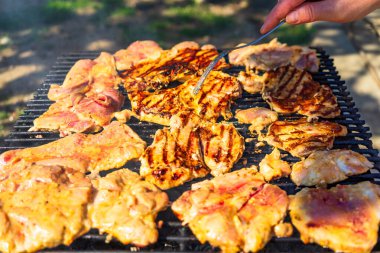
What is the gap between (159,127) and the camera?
4074 millimetres

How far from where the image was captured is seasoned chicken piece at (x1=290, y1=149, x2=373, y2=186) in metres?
3.34

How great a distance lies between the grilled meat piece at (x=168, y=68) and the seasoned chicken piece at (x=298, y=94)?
73 cm

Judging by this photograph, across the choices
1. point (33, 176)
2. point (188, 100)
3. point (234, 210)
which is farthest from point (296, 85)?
point (33, 176)

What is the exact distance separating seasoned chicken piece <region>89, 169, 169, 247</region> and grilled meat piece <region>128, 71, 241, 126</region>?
954mm

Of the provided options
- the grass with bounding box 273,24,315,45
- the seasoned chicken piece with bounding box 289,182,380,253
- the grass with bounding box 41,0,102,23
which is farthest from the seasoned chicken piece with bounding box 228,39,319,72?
the grass with bounding box 41,0,102,23

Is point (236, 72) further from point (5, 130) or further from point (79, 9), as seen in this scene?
point (79, 9)

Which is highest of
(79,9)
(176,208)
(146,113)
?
(79,9)

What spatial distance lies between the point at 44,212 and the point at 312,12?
2994 mm

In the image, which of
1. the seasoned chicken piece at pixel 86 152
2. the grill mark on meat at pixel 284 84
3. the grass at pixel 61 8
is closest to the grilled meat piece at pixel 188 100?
the seasoned chicken piece at pixel 86 152

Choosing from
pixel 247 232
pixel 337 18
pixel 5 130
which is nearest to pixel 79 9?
pixel 5 130

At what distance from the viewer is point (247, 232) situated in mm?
2881

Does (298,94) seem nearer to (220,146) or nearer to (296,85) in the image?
(296,85)

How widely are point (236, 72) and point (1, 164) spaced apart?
2.98 m

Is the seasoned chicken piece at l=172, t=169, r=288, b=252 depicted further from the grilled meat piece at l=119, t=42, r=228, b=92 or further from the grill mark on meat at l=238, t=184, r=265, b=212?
the grilled meat piece at l=119, t=42, r=228, b=92
